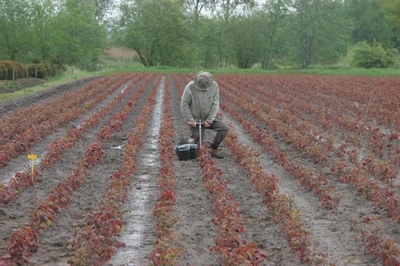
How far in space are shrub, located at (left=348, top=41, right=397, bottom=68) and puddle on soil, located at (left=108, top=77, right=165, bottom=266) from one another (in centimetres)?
4960

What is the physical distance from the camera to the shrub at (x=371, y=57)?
57219 millimetres

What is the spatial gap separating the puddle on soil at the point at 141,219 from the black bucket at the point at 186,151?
437mm

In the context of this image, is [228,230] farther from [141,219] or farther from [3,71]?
[3,71]

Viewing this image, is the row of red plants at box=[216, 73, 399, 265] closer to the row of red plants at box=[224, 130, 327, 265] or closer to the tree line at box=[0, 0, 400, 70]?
the row of red plants at box=[224, 130, 327, 265]

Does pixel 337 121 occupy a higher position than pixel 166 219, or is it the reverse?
pixel 337 121

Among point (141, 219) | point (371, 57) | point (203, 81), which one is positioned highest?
point (371, 57)

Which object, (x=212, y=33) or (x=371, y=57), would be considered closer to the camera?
(x=371, y=57)

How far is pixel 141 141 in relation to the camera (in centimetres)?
1221

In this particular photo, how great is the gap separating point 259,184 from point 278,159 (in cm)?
236

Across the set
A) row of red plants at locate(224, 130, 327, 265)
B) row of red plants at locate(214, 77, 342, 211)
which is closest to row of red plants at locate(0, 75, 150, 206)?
row of red plants at locate(224, 130, 327, 265)

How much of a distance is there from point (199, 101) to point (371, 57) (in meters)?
50.0

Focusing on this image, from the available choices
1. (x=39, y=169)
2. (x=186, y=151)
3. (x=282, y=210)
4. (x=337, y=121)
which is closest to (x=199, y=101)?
(x=186, y=151)

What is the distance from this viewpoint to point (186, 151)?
34.5 feet

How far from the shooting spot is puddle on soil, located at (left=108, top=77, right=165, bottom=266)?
5672 mm
